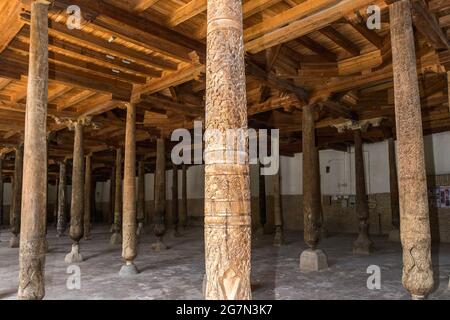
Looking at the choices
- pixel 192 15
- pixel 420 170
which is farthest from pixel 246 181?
pixel 192 15

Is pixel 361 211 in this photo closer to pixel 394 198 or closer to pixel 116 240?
pixel 394 198

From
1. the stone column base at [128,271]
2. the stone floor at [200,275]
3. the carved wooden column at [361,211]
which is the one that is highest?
the carved wooden column at [361,211]

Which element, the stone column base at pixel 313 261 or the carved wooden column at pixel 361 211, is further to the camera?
the carved wooden column at pixel 361 211

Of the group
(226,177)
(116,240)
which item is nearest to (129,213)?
(116,240)

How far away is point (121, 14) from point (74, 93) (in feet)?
17.2

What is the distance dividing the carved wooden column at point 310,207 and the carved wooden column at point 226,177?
22.0 ft

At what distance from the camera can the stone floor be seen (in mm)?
6855

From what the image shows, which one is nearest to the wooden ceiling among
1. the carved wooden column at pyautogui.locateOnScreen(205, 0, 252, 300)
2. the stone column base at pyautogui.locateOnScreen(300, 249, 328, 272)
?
the carved wooden column at pyautogui.locateOnScreen(205, 0, 252, 300)

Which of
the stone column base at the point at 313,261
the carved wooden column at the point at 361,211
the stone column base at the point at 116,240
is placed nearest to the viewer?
the stone column base at the point at 313,261

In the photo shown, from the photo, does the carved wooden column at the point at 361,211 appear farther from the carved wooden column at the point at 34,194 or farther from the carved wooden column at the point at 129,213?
the carved wooden column at the point at 34,194

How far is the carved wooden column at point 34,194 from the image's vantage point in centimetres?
484

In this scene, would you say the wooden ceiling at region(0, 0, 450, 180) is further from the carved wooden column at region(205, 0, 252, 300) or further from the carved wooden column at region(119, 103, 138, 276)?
the carved wooden column at region(205, 0, 252, 300)

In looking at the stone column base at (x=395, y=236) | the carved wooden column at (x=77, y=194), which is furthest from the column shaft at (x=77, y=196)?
the stone column base at (x=395, y=236)

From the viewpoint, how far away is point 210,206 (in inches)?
112
